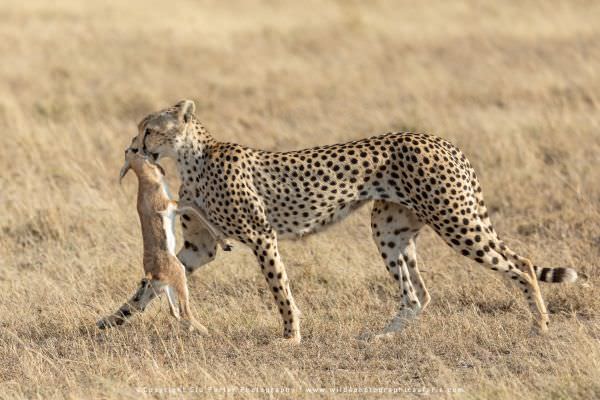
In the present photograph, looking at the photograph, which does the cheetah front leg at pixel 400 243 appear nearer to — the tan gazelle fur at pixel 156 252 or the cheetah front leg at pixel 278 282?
the cheetah front leg at pixel 278 282

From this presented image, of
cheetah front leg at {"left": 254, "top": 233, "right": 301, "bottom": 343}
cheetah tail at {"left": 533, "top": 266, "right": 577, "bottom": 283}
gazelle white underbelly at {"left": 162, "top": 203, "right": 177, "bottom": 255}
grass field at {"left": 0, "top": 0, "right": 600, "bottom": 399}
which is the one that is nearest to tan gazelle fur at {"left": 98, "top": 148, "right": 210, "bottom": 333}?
gazelle white underbelly at {"left": 162, "top": 203, "right": 177, "bottom": 255}

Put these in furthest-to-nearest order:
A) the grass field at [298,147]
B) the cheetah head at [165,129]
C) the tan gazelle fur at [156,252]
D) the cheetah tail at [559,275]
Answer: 1. the cheetah head at [165,129]
2. the cheetah tail at [559,275]
3. the tan gazelle fur at [156,252]
4. the grass field at [298,147]

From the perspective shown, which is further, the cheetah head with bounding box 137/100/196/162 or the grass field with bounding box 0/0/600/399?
the cheetah head with bounding box 137/100/196/162

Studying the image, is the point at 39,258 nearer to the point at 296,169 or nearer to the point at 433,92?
the point at 296,169

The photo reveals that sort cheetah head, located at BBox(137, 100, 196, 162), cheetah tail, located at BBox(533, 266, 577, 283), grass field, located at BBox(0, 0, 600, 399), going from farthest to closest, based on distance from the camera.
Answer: cheetah head, located at BBox(137, 100, 196, 162)
cheetah tail, located at BBox(533, 266, 577, 283)
grass field, located at BBox(0, 0, 600, 399)

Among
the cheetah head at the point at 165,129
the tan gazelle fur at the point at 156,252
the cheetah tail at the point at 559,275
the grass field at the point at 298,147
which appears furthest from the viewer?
the cheetah head at the point at 165,129

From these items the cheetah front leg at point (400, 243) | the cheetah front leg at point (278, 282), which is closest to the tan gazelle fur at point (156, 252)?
the cheetah front leg at point (278, 282)

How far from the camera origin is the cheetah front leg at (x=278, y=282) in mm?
6258

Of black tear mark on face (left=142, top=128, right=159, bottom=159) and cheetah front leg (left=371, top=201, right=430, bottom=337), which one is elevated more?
black tear mark on face (left=142, top=128, right=159, bottom=159)

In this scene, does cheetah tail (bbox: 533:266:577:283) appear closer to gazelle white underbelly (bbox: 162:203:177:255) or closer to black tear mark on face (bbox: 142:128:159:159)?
gazelle white underbelly (bbox: 162:203:177:255)

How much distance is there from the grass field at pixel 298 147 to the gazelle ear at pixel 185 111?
117cm

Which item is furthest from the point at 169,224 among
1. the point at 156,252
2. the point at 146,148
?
the point at 146,148

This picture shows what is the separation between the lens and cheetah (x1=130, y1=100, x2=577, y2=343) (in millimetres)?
6234

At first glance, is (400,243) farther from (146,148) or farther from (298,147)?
(298,147)
